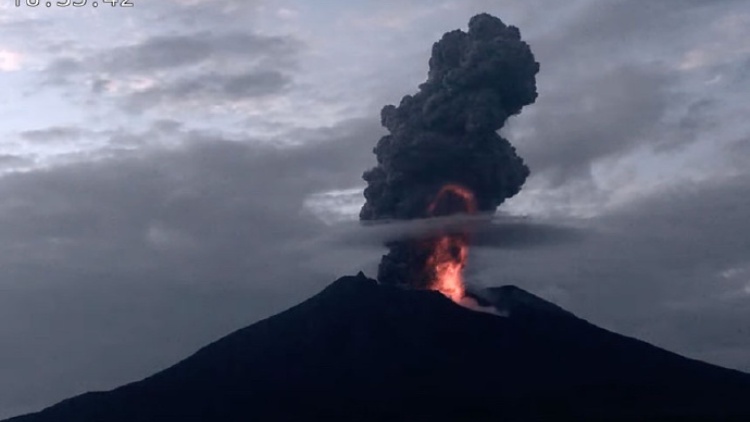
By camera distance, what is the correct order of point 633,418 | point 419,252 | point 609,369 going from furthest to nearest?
point 609,369 → point 419,252 → point 633,418

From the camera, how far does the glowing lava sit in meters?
78.8

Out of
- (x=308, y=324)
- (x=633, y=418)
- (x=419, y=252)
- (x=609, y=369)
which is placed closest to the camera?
(x=633, y=418)

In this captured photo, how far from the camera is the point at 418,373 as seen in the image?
86.1m

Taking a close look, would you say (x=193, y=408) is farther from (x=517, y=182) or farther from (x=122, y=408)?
(x=517, y=182)

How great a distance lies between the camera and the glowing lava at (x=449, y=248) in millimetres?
78812

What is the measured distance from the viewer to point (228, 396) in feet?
275

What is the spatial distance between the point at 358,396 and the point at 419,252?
914 centimetres

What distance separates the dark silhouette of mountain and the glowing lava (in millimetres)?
1271

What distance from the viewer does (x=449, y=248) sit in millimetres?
81000

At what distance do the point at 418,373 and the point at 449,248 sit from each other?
911cm

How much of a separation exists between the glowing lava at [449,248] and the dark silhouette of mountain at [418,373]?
127 centimetres

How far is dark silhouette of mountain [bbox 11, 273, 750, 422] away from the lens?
260 feet

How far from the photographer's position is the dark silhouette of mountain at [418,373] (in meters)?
79.4

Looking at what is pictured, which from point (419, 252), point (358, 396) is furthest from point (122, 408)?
point (419, 252)
